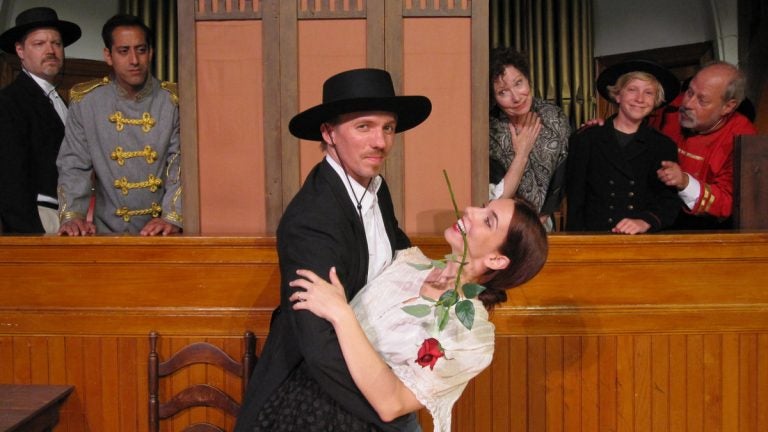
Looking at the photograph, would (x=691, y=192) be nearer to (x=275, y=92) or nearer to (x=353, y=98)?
(x=275, y=92)

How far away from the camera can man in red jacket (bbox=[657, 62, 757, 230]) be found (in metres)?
3.58

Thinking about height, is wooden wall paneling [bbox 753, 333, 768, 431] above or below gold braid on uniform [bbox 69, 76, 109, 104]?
below

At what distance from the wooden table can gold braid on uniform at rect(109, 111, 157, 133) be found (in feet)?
4.92

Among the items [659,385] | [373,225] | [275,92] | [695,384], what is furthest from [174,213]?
[695,384]

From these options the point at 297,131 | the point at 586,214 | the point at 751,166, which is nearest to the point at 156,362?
the point at 297,131

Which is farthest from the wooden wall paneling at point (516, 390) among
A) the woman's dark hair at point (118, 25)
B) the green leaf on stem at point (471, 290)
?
the woman's dark hair at point (118, 25)

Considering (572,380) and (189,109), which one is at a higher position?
(189,109)

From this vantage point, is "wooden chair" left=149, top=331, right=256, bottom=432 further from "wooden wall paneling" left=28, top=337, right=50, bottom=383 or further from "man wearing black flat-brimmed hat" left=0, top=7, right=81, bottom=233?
"man wearing black flat-brimmed hat" left=0, top=7, right=81, bottom=233

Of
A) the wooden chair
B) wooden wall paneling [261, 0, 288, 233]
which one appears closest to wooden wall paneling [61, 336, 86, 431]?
the wooden chair

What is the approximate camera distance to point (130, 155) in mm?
3568

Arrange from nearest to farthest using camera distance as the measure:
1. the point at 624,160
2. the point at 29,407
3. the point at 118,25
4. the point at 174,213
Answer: the point at 29,407 < the point at 174,213 < the point at 624,160 < the point at 118,25

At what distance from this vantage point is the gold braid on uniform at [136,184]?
3568 mm

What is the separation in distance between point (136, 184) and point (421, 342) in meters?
2.09

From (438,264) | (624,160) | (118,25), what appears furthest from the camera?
(118,25)
